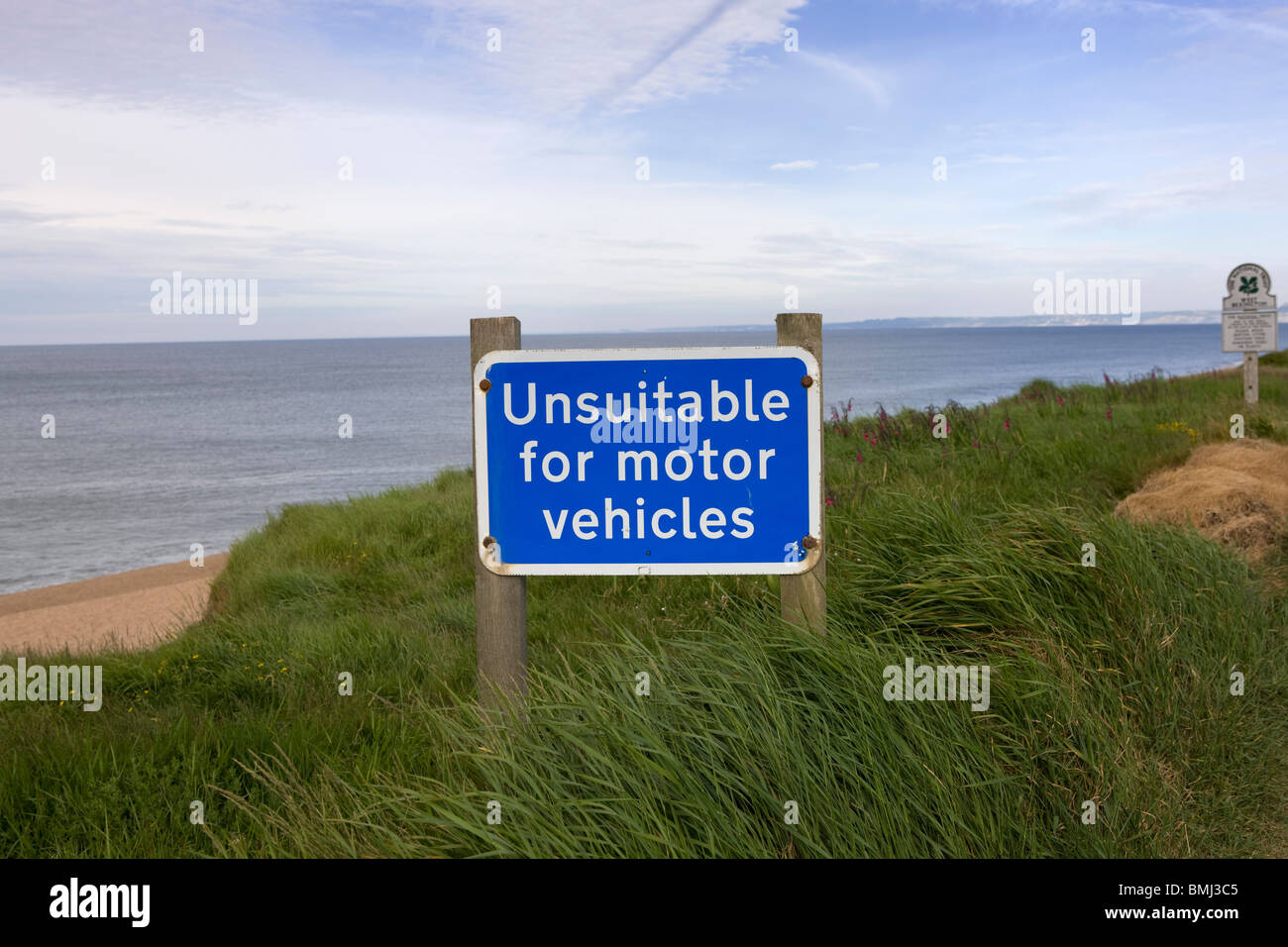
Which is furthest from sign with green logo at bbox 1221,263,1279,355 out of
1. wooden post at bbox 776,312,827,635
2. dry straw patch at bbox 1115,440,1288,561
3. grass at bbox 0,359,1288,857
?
wooden post at bbox 776,312,827,635

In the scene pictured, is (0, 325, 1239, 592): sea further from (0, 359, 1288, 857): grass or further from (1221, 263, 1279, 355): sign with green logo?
(1221, 263, 1279, 355): sign with green logo

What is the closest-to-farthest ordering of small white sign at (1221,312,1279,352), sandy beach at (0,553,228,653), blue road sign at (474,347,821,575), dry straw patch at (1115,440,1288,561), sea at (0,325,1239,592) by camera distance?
blue road sign at (474,347,821,575)
dry straw patch at (1115,440,1288,561)
sandy beach at (0,553,228,653)
small white sign at (1221,312,1279,352)
sea at (0,325,1239,592)

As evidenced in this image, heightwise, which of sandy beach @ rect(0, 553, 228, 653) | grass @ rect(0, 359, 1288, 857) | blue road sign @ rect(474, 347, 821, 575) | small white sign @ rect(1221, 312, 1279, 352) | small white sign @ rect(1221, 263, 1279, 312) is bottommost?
sandy beach @ rect(0, 553, 228, 653)

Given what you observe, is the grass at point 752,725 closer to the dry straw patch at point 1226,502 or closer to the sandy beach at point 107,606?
the dry straw patch at point 1226,502

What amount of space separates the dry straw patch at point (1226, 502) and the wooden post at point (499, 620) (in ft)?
13.1

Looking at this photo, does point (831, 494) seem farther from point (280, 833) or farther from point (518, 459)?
point (280, 833)

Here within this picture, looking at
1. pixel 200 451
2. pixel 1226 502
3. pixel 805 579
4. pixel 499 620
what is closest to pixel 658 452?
pixel 805 579

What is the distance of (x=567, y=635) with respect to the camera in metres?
4.83

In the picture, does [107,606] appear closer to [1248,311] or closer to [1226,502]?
[1226,502]

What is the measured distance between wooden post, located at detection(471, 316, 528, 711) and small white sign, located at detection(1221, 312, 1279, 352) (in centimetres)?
1398

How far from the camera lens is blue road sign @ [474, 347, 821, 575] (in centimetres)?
309

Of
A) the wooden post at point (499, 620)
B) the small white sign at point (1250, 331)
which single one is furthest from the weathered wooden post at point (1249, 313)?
the wooden post at point (499, 620)

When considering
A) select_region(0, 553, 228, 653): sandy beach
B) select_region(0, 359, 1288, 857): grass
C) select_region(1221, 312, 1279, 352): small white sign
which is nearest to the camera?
select_region(0, 359, 1288, 857): grass
